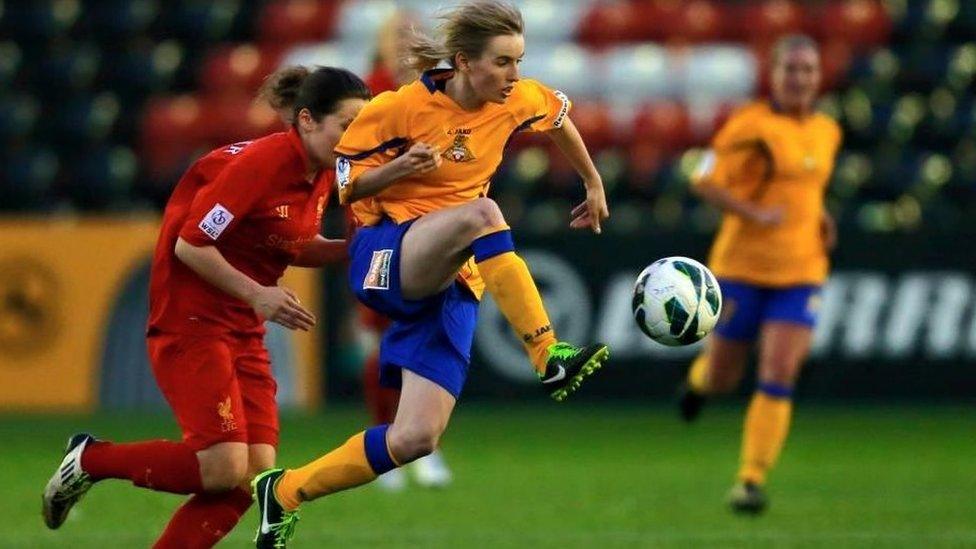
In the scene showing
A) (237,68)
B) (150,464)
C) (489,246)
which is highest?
(489,246)

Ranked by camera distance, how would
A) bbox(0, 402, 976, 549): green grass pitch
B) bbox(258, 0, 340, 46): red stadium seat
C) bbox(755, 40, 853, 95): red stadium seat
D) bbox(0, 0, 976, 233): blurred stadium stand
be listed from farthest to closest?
bbox(258, 0, 340, 46): red stadium seat → bbox(755, 40, 853, 95): red stadium seat → bbox(0, 0, 976, 233): blurred stadium stand → bbox(0, 402, 976, 549): green grass pitch

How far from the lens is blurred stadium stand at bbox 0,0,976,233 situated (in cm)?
1588

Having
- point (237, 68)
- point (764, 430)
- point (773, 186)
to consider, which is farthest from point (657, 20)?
point (764, 430)

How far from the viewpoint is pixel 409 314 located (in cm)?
634

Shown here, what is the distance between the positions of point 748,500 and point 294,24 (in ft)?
33.4

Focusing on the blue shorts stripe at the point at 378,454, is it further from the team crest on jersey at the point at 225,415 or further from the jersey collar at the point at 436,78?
the jersey collar at the point at 436,78

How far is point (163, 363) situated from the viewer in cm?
631

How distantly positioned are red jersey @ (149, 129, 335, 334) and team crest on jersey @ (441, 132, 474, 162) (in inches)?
18.5

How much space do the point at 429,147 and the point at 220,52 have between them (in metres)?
12.0

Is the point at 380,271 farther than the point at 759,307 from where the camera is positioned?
No

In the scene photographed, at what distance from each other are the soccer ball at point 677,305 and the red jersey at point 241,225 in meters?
1.13

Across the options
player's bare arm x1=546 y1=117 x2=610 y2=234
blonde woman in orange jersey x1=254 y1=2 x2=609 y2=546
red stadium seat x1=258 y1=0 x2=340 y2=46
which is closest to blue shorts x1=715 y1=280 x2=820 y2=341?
player's bare arm x1=546 y1=117 x2=610 y2=234

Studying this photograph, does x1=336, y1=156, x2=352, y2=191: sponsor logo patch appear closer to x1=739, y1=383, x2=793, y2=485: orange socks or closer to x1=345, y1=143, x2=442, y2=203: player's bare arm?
x1=345, y1=143, x2=442, y2=203: player's bare arm

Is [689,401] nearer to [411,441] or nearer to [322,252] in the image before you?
[322,252]
